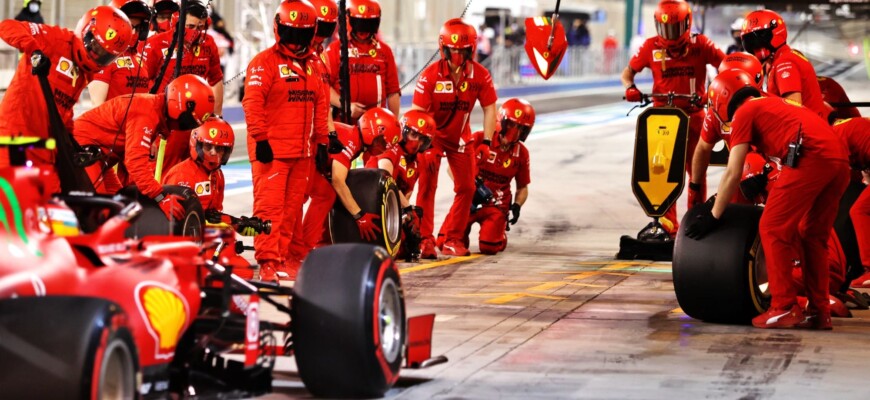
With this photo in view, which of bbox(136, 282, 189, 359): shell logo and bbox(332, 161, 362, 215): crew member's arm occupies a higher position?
bbox(136, 282, 189, 359): shell logo

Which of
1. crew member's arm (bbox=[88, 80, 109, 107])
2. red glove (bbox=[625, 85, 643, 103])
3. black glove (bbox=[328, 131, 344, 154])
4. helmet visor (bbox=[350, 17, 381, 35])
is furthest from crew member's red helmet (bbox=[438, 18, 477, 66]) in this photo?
crew member's arm (bbox=[88, 80, 109, 107])

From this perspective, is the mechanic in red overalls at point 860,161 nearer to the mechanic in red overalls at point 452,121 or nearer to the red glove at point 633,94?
the red glove at point 633,94

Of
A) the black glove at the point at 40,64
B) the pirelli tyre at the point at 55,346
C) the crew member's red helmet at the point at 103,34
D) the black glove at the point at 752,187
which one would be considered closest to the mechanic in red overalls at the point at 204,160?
the crew member's red helmet at the point at 103,34

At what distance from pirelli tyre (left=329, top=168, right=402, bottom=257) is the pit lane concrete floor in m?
0.36

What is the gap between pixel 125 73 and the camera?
476 inches

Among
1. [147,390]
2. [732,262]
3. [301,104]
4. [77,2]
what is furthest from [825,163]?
[77,2]

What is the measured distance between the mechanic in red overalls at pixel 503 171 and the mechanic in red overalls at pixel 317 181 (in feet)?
5.97

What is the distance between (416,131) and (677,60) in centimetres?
292

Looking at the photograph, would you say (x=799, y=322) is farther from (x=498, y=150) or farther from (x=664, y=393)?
(x=498, y=150)

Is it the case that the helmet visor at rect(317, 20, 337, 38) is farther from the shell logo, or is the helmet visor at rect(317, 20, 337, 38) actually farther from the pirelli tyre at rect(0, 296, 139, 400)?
the pirelli tyre at rect(0, 296, 139, 400)

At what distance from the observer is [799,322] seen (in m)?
9.62

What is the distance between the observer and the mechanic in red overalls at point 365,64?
13.6m

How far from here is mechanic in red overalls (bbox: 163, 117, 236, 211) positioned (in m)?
11.2

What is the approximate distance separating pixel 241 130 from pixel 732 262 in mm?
16644
